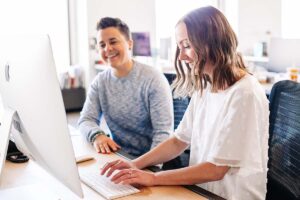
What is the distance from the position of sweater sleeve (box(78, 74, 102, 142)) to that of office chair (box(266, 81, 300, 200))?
786mm

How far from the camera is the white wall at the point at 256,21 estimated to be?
5516 millimetres

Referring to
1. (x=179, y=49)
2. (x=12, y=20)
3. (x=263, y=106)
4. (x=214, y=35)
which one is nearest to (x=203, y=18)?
(x=214, y=35)

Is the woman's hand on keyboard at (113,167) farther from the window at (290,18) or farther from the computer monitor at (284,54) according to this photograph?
the window at (290,18)

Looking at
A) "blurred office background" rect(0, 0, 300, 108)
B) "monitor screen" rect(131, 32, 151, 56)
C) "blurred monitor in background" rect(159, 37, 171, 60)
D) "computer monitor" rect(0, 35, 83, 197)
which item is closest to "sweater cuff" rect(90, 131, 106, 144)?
"computer monitor" rect(0, 35, 83, 197)

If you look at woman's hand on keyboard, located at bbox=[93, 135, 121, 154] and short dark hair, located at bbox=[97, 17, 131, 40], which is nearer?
woman's hand on keyboard, located at bbox=[93, 135, 121, 154]

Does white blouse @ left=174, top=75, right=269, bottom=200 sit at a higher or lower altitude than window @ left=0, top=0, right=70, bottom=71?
lower

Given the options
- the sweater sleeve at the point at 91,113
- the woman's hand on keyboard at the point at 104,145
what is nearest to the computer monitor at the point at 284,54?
the sweater sleeve at the point at 91,113

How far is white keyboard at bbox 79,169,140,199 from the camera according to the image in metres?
1.14

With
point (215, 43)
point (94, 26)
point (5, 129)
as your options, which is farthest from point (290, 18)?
point (5, 129)

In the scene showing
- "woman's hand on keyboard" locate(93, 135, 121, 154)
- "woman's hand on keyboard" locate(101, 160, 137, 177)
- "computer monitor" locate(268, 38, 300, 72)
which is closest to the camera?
"woman's hand on keyboard" locate(101, 160, 137, 177)

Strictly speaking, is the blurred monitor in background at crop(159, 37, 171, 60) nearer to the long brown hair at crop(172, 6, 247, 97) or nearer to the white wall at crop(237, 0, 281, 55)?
the white wall at crop(237, 0, 281, 55)

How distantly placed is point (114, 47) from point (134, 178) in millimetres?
1057

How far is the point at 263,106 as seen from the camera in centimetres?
128

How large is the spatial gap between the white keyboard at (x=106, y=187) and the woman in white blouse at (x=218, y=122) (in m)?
0.02
